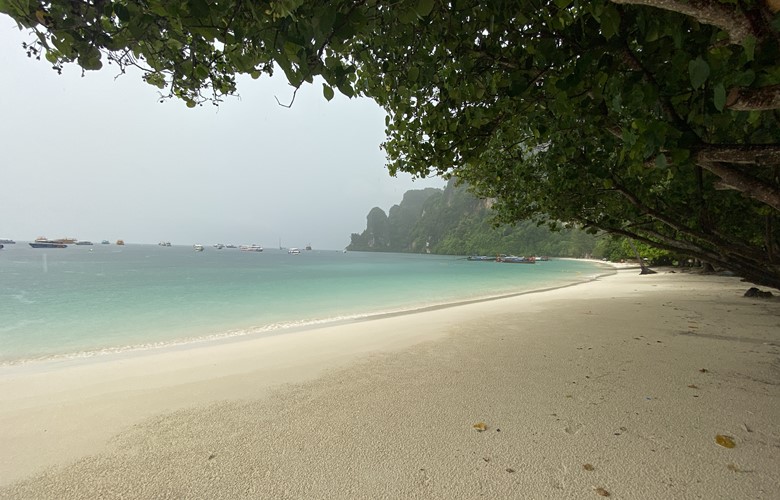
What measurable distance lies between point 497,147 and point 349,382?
6816 mm

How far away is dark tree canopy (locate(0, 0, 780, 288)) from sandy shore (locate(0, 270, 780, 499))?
2.26 meters

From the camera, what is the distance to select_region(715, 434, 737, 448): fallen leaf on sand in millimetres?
2537

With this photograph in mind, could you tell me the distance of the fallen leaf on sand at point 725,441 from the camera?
2.54m

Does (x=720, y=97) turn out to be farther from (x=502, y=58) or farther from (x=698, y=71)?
(x=502, y=58)

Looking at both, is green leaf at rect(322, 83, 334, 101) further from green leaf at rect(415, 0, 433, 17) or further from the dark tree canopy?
green leaf at rect(415, 0, 433, 17)

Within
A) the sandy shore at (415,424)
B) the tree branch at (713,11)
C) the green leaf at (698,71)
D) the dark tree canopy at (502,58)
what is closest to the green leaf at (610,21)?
the dark tree canopy at (502,58)

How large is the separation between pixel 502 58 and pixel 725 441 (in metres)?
4.20

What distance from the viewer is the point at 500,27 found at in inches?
131

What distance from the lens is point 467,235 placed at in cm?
13425

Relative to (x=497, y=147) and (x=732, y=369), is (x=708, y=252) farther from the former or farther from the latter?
(x=497, y=147)

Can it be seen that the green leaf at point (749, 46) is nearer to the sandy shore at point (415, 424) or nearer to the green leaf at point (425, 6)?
the green leaf at point (425, 6)

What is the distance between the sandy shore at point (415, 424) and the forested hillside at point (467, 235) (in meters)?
67.1

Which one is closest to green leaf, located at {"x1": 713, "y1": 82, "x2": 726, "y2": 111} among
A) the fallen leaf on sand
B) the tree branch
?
the tree branch

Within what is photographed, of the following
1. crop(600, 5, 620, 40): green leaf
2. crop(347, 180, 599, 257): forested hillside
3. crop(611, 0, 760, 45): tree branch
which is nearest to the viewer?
crop(611, 0, 760, 45): tree branch
